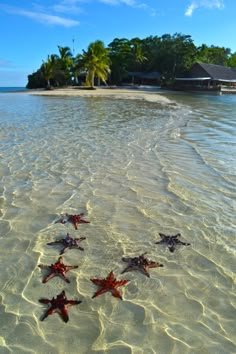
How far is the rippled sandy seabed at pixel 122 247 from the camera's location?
127 inches

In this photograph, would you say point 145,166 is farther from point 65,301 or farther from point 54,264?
point 65,301

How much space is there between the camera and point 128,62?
77.8 metres

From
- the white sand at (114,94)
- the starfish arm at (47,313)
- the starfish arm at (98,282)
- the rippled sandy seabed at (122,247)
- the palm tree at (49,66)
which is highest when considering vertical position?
the palm tree at (49,66)

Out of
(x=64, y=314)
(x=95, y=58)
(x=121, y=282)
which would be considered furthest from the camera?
(x=95, y=58)

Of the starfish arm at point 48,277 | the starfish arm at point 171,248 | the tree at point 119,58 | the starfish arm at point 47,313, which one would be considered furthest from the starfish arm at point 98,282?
the tree at point 119,58

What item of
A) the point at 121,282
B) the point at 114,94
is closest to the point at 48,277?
the point at 121,282

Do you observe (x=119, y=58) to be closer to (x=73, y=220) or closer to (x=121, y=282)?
(x=73, y=220)

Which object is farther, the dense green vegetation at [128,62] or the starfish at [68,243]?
the dense green vegetation at [128,62]

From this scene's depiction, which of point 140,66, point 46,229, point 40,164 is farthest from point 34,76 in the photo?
point 46,229

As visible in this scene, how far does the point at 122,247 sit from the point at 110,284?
99 centimetres

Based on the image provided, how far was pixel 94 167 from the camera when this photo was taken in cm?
884

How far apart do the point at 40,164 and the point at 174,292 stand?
6.27m

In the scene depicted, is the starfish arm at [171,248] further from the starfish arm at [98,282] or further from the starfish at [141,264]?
the starfish arm at [98,282]

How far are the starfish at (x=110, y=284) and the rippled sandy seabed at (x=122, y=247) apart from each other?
0.21ft
